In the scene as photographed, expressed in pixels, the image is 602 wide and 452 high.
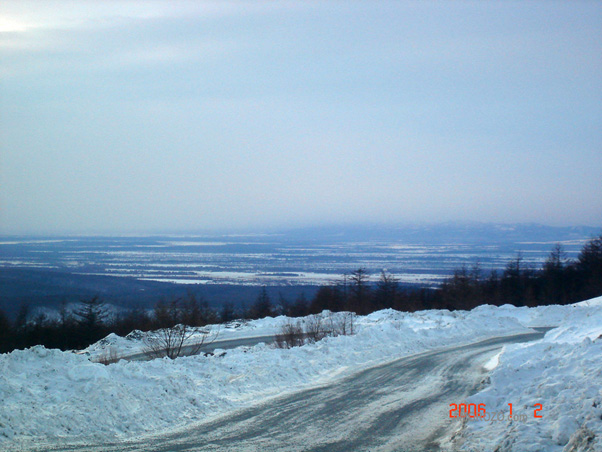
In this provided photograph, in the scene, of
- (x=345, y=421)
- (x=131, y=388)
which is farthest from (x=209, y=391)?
(x=345, y=421)

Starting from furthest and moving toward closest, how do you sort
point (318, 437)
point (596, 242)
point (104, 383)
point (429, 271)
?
point (429, 271), point (596, 242), point (104, 383), point (318, 437)

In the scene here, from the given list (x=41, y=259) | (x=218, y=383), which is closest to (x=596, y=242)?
(x=218, y=383)

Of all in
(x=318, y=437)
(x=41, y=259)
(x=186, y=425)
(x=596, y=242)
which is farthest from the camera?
(x=41, y=259)

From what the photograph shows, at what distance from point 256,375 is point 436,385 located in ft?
14.1

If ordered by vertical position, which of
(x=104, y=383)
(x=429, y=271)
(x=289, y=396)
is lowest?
(x=429, y=271)

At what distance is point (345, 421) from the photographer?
315 inches

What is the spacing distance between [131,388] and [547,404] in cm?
712

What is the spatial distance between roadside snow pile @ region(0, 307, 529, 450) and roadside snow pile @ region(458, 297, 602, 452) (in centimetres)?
452

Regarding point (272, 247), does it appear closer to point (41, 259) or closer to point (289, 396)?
point (41, 259)

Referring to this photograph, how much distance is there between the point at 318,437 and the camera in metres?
7.16
